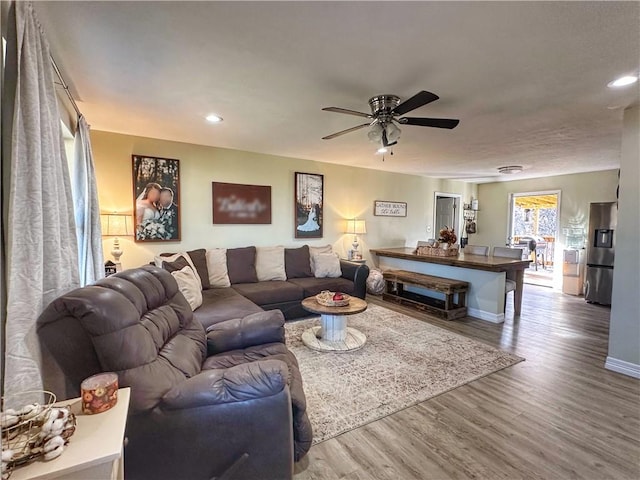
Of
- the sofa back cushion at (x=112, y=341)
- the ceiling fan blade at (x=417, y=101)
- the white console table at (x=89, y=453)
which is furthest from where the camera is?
the ceiling fan blade at (x=417, y=101)

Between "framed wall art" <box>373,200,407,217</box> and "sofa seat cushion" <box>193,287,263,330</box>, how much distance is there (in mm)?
3587

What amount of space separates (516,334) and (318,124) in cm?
342

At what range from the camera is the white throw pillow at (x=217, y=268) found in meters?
3.89

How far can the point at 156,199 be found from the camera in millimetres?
3918

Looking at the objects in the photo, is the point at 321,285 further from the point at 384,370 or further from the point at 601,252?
the point at 601,252

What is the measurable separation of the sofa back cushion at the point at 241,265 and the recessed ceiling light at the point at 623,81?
406cm

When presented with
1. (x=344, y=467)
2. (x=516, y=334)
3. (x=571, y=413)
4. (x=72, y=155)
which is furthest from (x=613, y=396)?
(x=72, y=155)

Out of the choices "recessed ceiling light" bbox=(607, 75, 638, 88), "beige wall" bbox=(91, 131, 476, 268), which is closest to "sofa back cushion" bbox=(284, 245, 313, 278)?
"beige wall" bbox=(91, 131, 476, 268)

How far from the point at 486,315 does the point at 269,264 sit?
123 inches

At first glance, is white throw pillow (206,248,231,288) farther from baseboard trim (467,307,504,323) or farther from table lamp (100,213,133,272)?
baseboard trim (467,307,504,323)

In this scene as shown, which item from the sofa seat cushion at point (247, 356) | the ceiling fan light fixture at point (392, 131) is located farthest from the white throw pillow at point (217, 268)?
the ceiling fan light fixture at point (392, 131)

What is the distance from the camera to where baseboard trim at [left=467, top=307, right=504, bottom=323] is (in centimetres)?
401

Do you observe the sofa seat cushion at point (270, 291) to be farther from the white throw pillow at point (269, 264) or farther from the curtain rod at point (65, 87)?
the curtain rod at point (65, 87)

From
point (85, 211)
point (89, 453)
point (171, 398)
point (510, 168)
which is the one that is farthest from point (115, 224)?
point (510, 168)
